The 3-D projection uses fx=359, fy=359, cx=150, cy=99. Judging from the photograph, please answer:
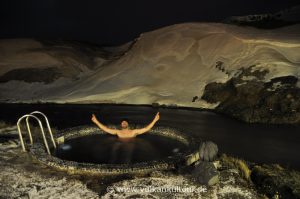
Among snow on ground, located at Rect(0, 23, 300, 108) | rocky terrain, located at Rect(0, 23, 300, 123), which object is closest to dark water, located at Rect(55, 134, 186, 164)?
rocky terrain, located at Rect(0, 23, 300, 123)

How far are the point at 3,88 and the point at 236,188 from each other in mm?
20141

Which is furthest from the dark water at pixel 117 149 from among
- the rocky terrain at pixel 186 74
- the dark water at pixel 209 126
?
the rocky terrain at pixel 186 74

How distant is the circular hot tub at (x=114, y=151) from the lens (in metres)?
8.23

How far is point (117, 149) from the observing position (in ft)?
31.0

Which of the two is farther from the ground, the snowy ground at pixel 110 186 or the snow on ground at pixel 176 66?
the snow on ground at pixel 176 66

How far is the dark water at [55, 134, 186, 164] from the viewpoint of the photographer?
8.90 m

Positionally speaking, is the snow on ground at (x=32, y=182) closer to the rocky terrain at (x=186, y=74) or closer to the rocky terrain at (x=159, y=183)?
the rocky terrain at (x=159, y=183)

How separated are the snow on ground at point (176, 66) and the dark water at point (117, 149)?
27.9 feet

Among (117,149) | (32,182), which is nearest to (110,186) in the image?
(32,182)

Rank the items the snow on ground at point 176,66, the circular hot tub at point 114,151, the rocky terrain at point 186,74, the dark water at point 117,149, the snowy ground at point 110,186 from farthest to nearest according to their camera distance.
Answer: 1. the snow on ground at point 176,66
2. the rocky terrain at point 186,74
3. the dark water at point 117,149
4. the circular hot tub at point 114,151
5. the snowy ground at point 110,186

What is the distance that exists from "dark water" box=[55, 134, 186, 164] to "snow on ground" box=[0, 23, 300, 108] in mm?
8510

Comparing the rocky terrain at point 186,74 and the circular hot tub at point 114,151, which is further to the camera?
the rocky terrain at point 186,74

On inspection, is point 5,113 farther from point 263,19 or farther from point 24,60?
point 263,19

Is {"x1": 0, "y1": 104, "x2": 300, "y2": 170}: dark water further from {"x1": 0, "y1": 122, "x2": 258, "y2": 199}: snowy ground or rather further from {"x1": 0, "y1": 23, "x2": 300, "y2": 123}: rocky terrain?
{"x1": 0, "y1": 122, "x2": 258, "y2": 199}: snowy ground
